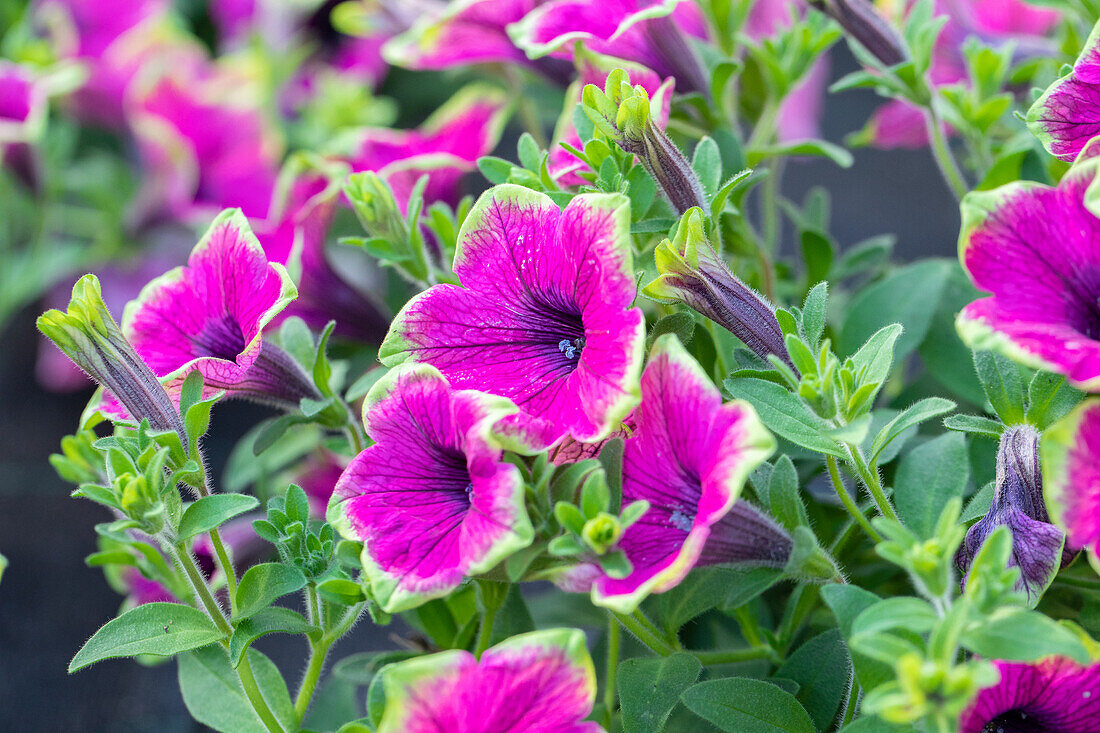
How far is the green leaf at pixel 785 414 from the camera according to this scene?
15.7 inches

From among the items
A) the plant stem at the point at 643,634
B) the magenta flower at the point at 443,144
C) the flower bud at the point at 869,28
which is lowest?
the plant stem at the point at 643,634

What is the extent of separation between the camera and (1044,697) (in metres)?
0.37

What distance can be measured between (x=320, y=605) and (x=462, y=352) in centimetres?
14

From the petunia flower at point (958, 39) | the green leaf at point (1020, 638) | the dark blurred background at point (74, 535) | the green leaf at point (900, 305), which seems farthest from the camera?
the dark blurred background at point (74, 535)

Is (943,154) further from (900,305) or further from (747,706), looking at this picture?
(747,706)

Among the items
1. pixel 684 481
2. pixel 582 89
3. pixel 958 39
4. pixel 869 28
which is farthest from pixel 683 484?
pixel 958 39

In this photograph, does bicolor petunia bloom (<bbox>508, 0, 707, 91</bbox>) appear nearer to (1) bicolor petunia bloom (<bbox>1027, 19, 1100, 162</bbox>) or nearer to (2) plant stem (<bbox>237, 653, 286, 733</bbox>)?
(1) bicolor petunia bloom (<bbox>1027, 19, 1100, 162</bbox>)

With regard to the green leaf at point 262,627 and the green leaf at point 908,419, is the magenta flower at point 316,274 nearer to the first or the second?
the green leaf at point 262,627

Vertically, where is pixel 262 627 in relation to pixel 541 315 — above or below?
below

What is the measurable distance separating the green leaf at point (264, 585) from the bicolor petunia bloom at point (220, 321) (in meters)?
Result: 0.09

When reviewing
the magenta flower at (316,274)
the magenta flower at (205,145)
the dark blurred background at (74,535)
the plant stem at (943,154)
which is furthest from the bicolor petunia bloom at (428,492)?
the magenta flower at (205,145)

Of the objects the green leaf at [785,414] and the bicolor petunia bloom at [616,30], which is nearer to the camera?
the green leaf at [785,414]

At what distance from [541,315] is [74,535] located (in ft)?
2.47

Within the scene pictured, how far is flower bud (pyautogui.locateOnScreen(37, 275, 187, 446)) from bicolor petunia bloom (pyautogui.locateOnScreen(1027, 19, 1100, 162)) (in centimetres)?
39
